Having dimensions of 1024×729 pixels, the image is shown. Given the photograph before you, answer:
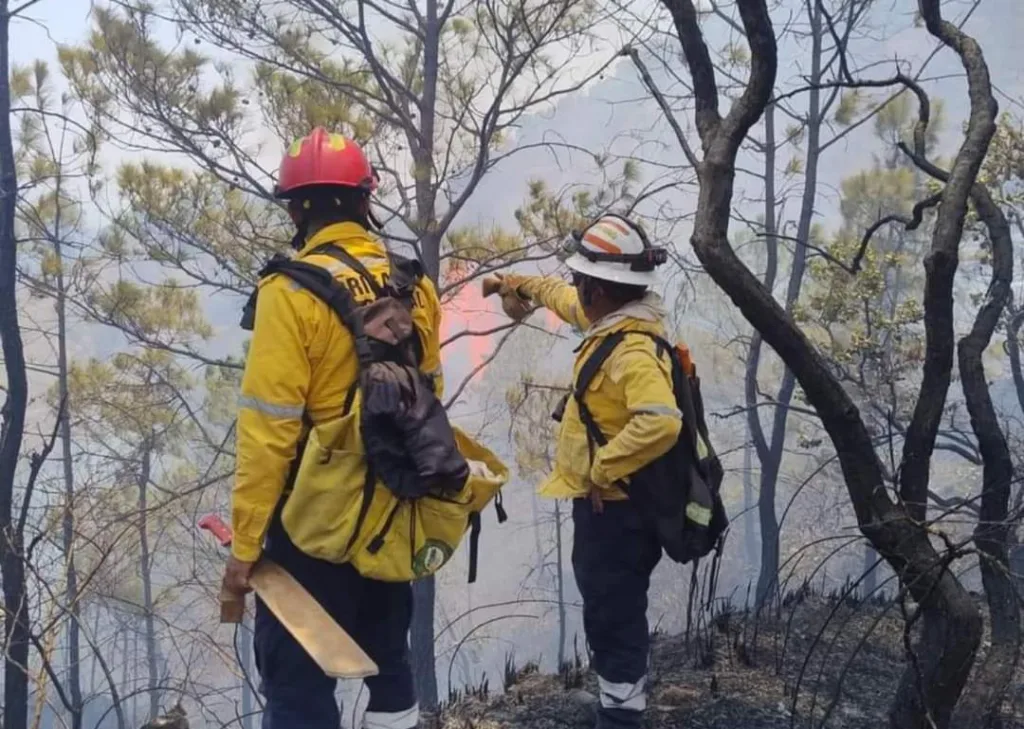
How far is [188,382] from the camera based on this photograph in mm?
13906

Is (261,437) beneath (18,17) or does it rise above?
beneath

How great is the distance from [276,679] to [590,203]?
714 cm

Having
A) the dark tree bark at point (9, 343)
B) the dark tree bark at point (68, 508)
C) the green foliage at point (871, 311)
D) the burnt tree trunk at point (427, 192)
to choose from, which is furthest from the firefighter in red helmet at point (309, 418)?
the burnt tree trunk at point (427, 192)

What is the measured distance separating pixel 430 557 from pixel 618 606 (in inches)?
28.6

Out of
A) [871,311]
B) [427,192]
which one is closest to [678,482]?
[427,192]

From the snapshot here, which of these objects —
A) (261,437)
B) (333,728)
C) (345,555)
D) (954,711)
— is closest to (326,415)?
(261,437)

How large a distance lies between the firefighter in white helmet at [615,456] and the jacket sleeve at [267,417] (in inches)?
36.6

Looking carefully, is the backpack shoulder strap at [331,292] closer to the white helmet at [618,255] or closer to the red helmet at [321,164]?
the red helmet at [321,164]

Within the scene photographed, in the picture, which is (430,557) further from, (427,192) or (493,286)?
(427,192)

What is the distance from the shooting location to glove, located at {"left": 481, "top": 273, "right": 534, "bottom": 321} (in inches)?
142

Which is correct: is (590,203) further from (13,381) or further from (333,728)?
(333,728)

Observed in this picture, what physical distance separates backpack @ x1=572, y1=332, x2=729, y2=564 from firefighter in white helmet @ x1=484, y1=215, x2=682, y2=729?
0.07 ft

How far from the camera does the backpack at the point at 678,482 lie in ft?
9.43

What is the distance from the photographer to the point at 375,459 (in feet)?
7.53
